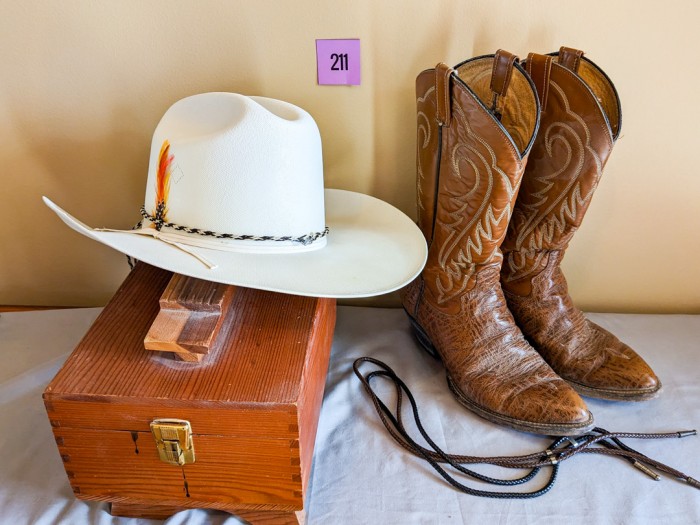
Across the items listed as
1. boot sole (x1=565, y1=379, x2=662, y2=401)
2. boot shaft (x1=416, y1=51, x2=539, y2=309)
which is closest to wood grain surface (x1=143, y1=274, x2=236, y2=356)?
boot shaft (x1=416, y1=51, x2=539, y2=309)

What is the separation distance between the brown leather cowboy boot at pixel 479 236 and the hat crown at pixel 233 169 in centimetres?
23

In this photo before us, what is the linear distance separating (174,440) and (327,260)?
344mm

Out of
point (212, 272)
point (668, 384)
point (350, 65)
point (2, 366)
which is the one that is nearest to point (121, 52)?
point (350, 65)

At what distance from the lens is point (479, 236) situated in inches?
36.8

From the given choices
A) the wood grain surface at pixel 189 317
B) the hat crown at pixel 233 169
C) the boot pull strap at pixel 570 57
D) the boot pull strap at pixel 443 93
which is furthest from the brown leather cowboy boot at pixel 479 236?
the wood grain surface at pixel 189 317

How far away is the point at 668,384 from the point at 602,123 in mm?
525

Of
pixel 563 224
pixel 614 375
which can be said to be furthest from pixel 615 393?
pixel 563 224

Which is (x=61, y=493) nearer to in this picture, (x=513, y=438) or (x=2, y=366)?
(x=2, y=366)

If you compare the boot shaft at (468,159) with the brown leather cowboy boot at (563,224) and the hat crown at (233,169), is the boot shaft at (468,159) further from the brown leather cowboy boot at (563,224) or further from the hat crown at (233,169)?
the hat crown at (233,169)

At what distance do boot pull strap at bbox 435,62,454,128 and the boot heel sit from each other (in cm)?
42

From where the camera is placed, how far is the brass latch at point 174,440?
73cm

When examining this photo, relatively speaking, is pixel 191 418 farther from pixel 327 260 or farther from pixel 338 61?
pixel 338 61

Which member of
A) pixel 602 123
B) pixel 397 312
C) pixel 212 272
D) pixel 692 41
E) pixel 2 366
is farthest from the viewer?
pixel 397 312

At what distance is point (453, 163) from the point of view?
0.92m
